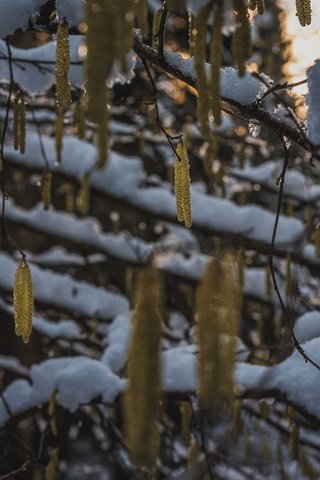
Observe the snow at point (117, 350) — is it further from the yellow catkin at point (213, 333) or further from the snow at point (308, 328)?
the yellow catkin at point (213, 333)

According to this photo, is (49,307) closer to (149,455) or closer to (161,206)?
(161,206)

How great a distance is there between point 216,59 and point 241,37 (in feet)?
0.16

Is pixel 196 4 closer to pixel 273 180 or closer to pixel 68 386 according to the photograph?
pixel 68 386

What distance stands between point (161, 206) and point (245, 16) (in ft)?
8.53

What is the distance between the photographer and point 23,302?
41.4 inches

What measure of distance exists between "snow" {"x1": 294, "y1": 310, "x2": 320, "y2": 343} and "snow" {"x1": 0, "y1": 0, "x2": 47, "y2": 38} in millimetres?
1244

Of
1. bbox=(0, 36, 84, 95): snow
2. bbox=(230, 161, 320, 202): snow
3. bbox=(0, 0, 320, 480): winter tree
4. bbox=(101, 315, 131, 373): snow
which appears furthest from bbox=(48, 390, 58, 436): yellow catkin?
bbox=(230, 161, 320, 202): snow

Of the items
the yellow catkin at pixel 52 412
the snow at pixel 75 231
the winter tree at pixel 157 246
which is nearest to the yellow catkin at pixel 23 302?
the winter tree at pixel 157 246

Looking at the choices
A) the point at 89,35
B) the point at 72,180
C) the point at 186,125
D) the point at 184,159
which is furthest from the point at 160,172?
the point at 89,35

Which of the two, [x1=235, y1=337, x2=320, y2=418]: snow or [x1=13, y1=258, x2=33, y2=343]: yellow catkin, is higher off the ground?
[x1=13, y1=258, x2=33, y2=343]: yellow catkin

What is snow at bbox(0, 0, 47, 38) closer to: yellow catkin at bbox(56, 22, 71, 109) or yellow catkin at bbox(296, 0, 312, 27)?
yellow catkin at bbox(56, 22, 71, 109)

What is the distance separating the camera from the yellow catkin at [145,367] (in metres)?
Answer: 0.48

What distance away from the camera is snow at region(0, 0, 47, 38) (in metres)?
1.40

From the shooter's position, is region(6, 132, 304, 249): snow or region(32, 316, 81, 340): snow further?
region(6, 132, 304, 249): snow
